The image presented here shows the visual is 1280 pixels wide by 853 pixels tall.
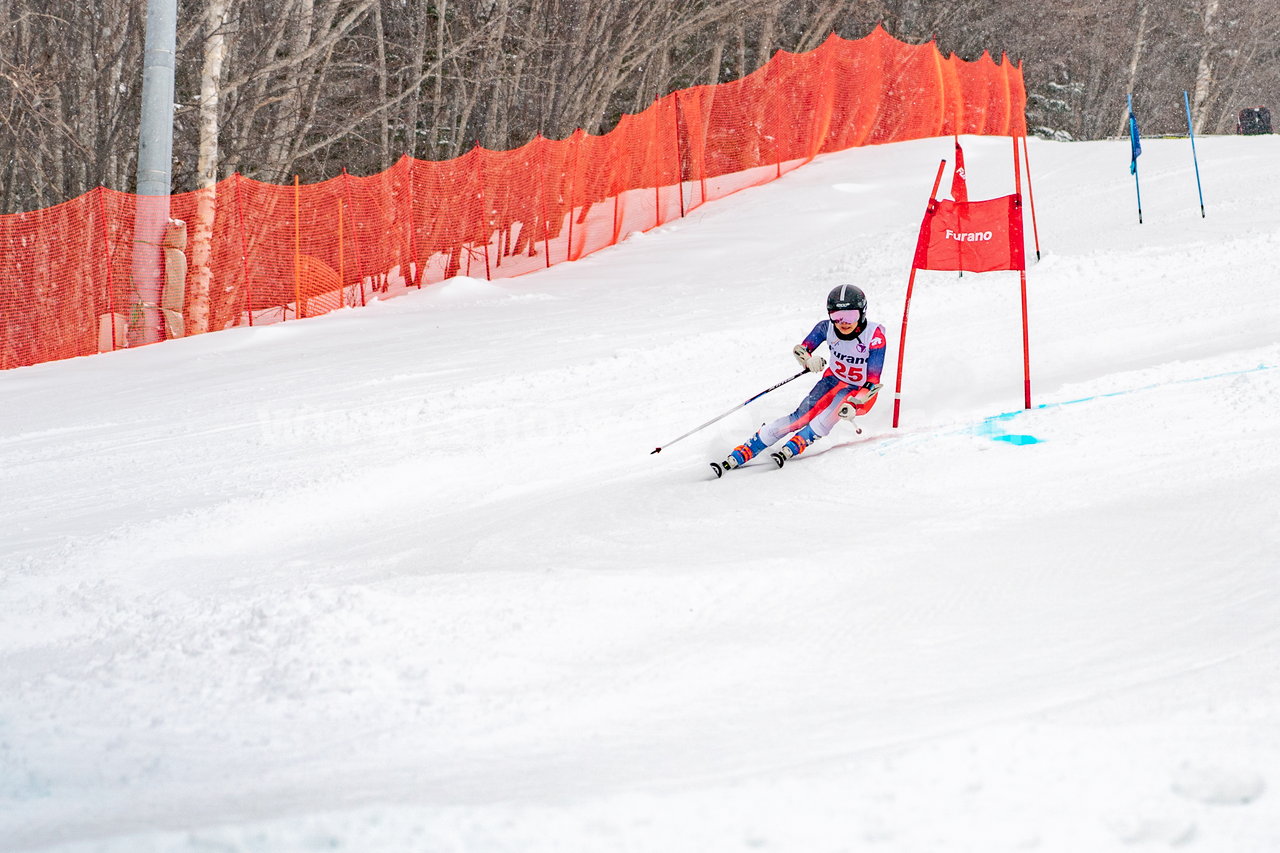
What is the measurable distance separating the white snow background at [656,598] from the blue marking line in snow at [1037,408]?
0.19 feet

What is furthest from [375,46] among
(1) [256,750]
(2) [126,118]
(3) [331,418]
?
(1) [256,750]

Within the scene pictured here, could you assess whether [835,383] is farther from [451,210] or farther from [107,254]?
[451,210]

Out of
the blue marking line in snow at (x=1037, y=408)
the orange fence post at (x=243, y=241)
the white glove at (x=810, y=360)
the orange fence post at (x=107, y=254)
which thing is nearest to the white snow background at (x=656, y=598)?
the blue marking line in snow at (x=1037, y=408)

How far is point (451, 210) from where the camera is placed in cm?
1769

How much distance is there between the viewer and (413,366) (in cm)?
1180

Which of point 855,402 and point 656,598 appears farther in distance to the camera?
point 855,402

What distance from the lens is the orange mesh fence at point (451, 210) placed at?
14156mm

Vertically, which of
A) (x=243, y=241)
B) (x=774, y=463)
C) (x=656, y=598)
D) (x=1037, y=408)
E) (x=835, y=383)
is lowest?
(x=656, y=598)

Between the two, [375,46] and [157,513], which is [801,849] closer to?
[157,513]

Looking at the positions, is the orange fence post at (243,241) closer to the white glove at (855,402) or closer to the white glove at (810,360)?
the white glove at (810,360)

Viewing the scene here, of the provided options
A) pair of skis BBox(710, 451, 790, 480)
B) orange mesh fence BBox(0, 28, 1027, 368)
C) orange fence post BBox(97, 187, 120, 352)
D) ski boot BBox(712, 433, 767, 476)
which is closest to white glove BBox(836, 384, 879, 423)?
pair of skis BBox(710, 451, 790, 480)

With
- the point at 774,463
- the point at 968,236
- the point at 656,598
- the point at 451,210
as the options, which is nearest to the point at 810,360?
the point at 774,463

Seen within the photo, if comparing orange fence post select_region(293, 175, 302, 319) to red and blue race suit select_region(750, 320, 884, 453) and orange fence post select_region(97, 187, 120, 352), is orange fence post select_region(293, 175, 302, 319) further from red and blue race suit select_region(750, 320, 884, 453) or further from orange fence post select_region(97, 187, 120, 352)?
red and blue race suit select_region(750, 320, 884, 453)

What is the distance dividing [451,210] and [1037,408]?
11.2 metres
